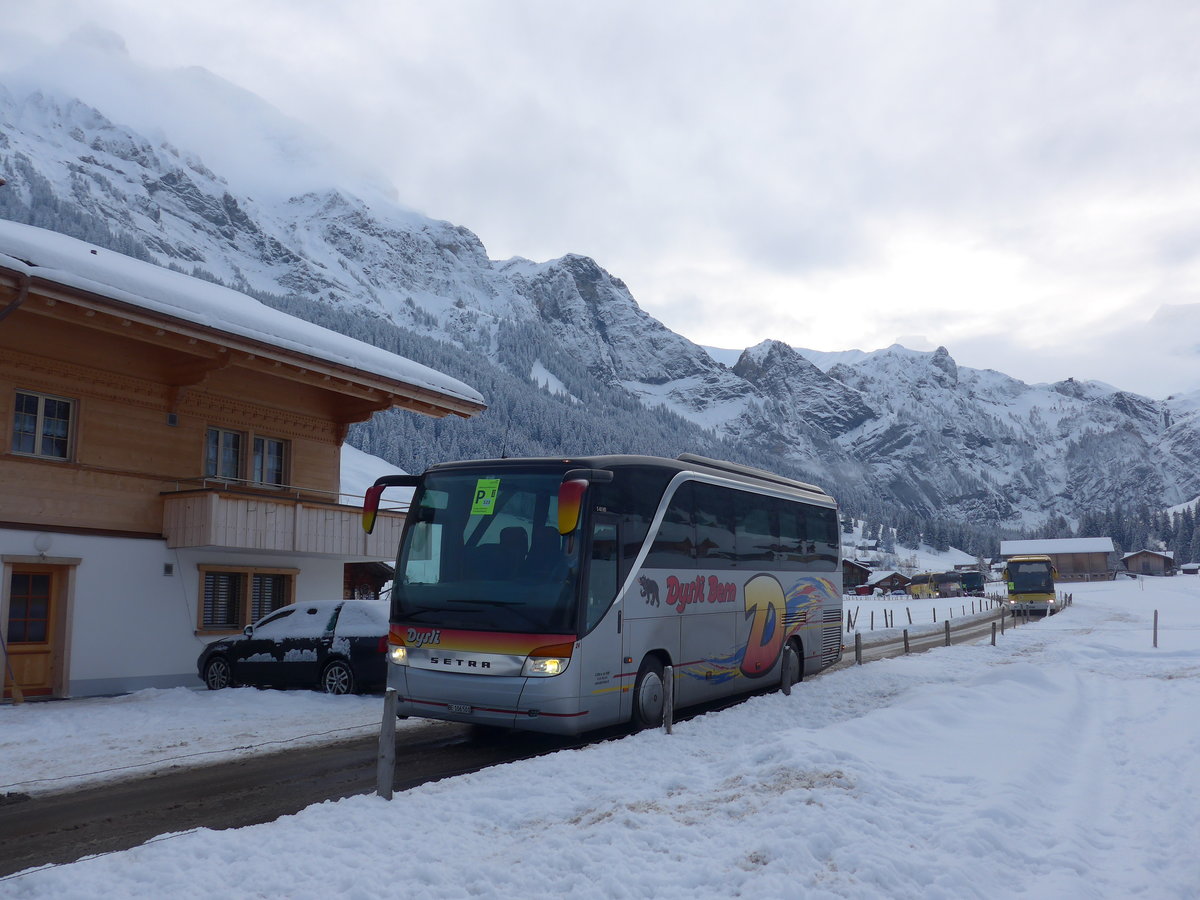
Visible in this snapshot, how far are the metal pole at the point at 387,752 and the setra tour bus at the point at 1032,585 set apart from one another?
48.2 meters

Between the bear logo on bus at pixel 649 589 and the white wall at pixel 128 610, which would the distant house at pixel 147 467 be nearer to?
the white wall at pixel 128 610

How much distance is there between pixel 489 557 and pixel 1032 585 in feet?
156

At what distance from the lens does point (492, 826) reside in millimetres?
6922

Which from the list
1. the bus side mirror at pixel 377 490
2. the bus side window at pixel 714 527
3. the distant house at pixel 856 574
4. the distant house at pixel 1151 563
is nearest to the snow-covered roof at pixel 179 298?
the bus side mirror at pixel 377 490

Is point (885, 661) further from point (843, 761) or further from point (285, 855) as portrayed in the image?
point (285, 855)

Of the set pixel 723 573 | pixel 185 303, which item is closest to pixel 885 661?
pixel 723 573

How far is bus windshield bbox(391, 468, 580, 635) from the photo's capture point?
33.5 ft

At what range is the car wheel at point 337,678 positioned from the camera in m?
15.5

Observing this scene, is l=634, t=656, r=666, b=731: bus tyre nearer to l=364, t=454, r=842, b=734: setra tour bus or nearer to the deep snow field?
l=364, t=454, r=842, b=734: setra tour bus

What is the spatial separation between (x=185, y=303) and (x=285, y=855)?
13.7m

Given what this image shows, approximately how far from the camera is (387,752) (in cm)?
763

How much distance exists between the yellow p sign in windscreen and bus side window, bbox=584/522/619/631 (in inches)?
50.4

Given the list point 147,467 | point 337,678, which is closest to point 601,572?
point 337,678

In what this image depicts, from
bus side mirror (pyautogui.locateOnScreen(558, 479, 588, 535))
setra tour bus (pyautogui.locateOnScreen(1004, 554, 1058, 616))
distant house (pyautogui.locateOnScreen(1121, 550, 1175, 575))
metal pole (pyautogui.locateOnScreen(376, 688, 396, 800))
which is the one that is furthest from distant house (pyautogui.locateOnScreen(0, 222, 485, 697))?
distant house (pyautogui.locateOnScreen(1121, 550, 1175, 575))
